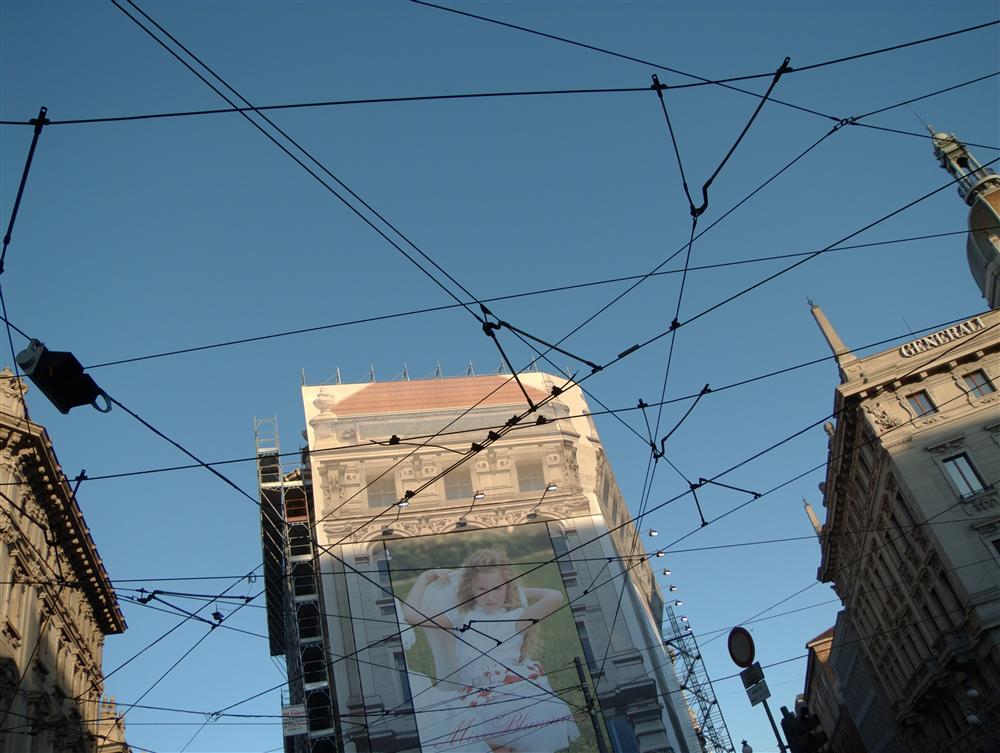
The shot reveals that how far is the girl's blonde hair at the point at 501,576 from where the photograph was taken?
39.2m

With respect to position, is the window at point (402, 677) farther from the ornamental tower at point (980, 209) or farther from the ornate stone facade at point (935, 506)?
the ornamental tower at point (980, 209)

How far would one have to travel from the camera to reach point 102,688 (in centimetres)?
3459

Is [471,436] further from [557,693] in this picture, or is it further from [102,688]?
[102,688]

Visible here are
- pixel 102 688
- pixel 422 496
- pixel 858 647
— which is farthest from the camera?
pixel 858 647

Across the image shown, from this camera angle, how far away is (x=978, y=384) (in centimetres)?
3325

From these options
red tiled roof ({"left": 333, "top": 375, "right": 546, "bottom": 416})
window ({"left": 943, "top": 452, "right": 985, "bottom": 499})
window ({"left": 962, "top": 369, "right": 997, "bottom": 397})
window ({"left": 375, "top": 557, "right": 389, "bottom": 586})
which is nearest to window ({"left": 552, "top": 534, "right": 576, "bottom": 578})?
red tiled roof ({"left": 333, "top": 375, "right": 546, "bottom": 416})

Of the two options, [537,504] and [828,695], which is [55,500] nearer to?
[537,504]

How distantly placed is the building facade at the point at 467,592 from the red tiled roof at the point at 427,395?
0.36 ft

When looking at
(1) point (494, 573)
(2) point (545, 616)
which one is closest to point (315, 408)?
(1) point (494, 573)

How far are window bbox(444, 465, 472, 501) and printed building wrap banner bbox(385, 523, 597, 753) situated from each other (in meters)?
2.63

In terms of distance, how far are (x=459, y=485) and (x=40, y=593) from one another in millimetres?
21848

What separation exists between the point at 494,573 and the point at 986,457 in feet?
68.8

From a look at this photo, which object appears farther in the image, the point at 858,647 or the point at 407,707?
the point at 858,647

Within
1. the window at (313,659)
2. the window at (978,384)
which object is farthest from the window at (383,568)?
the window at (978,384)
